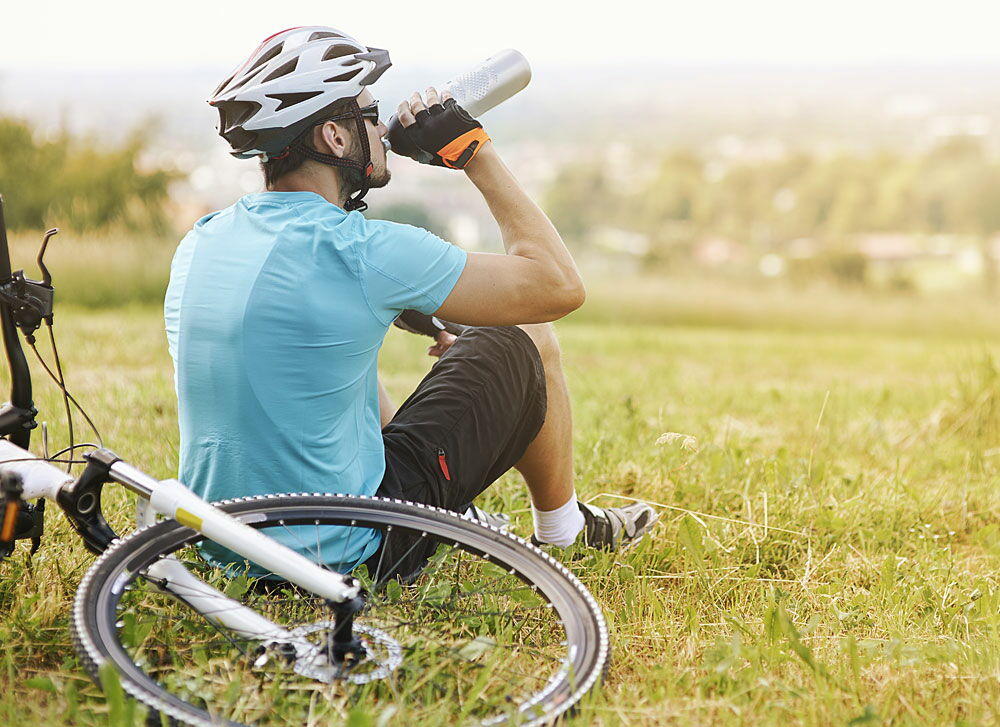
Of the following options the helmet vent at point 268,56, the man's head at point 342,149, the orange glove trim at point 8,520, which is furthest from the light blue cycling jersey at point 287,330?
the orange glove trim at point 8,520

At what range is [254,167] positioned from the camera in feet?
8.27

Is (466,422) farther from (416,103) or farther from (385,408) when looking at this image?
(416,103)

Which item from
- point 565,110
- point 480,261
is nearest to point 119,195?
point 480,261

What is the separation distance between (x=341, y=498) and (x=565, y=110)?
4158cm

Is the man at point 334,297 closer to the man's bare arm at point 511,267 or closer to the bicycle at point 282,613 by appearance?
the man's bare arm at point 511,267

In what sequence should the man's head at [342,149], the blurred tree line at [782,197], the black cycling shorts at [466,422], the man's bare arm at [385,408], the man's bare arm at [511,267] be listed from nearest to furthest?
the man's bare arm at [511,267], the man's head at [342,149], the black cycling shorts at [466,422], the man's bare arm at [385,408], the blurred tree line at [782,197]

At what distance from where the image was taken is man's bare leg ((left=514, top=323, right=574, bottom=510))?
286 cm

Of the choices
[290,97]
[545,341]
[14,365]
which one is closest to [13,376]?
[14,365]

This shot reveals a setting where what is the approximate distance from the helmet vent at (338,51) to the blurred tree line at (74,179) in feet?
40.6

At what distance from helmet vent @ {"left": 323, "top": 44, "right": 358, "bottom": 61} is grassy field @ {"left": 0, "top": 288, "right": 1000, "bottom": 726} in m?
1.42

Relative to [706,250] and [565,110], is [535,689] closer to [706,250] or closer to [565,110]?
[706,250]

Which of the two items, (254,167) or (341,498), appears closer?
(341,498)

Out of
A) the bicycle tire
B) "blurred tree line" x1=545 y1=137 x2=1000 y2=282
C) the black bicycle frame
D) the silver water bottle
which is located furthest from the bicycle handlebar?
"blurred tree line" x1=545 y1=137 x2=1000 y2=282

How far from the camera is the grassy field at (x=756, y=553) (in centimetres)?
215
